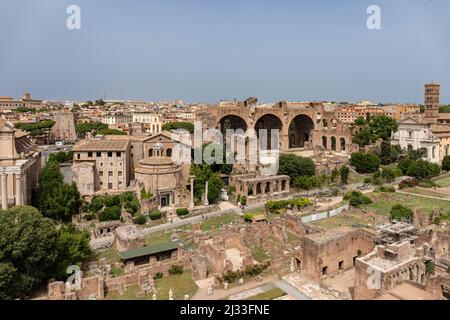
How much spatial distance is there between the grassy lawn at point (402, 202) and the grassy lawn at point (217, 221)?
13.6 meters

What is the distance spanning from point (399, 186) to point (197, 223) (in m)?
26.4

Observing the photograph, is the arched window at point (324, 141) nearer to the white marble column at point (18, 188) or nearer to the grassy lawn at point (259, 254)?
the grassy lawn at point (259, 254)

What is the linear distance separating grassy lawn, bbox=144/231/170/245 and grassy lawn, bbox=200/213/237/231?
3381mm

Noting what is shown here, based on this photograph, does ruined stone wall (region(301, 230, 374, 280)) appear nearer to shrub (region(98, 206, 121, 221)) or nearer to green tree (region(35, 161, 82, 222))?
shrub (region(98, 206, 121, 221))

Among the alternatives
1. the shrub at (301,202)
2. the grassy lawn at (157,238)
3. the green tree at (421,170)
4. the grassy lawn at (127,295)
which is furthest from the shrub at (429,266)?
the green tree at (421,170)

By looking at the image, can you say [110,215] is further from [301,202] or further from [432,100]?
[432,100]

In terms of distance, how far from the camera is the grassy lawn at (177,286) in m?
20.6

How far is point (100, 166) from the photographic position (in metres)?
39.0

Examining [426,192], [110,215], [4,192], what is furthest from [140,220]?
[426,192]

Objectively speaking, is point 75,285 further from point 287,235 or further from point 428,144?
point 428,144

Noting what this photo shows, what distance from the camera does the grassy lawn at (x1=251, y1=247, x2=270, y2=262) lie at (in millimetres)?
25236

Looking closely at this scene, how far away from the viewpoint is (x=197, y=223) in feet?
105

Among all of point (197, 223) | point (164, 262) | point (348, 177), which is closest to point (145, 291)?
point (164, 262)

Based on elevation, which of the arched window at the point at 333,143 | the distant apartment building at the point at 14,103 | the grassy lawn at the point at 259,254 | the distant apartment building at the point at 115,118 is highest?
the distant apartment building at the point at 14,103
